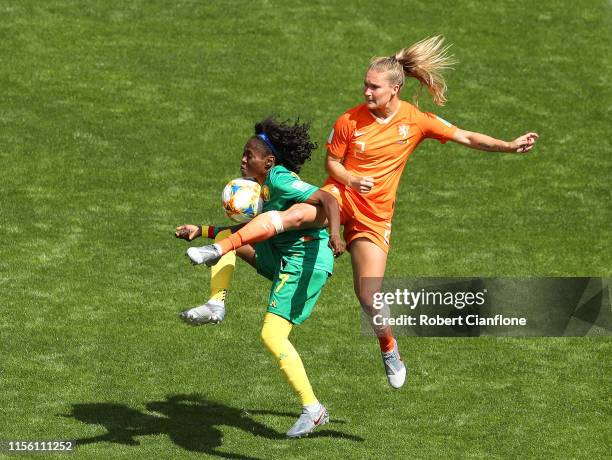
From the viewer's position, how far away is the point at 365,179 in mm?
11438

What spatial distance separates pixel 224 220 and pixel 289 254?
22.5ft

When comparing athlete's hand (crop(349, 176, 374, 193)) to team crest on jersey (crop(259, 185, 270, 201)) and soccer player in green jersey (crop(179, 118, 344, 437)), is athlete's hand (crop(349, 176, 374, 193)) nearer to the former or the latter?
soccer player in green jersey (crop(179, 118, 344, 437))

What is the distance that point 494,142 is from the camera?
12023mm

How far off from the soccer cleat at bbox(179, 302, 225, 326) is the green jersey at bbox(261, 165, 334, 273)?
77 cm

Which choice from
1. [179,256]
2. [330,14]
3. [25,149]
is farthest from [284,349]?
[330,14]

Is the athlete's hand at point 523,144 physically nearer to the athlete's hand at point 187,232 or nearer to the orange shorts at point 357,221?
the orange shorts at point 357,221

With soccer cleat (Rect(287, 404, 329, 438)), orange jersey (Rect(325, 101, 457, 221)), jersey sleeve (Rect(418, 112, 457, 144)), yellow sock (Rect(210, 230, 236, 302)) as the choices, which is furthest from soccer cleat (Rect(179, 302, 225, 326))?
jersey sleeve (Rect(418, 112, 457, 144))

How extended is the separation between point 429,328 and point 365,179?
14.2 feet

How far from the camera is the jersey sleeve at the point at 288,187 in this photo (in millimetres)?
11500

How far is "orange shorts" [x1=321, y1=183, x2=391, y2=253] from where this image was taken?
471 inches

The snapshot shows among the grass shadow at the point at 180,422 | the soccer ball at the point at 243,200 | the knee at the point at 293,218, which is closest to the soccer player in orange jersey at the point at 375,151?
the knee at the point at 293,218

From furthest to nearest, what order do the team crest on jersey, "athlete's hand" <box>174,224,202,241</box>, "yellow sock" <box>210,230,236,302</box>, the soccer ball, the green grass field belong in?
the green grass field → "yellow sock" <box>210,230,236,302</box> → the soccer ball → the team crest on jersey → "athlete's hand" <box>174,224,202,241</box>

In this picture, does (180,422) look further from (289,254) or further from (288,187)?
(288,187)

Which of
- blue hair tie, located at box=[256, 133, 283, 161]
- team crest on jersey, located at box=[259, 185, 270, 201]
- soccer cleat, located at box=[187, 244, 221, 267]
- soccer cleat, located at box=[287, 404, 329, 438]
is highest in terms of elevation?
blue hair tie, located at box=[256, 133, 283, 161]
